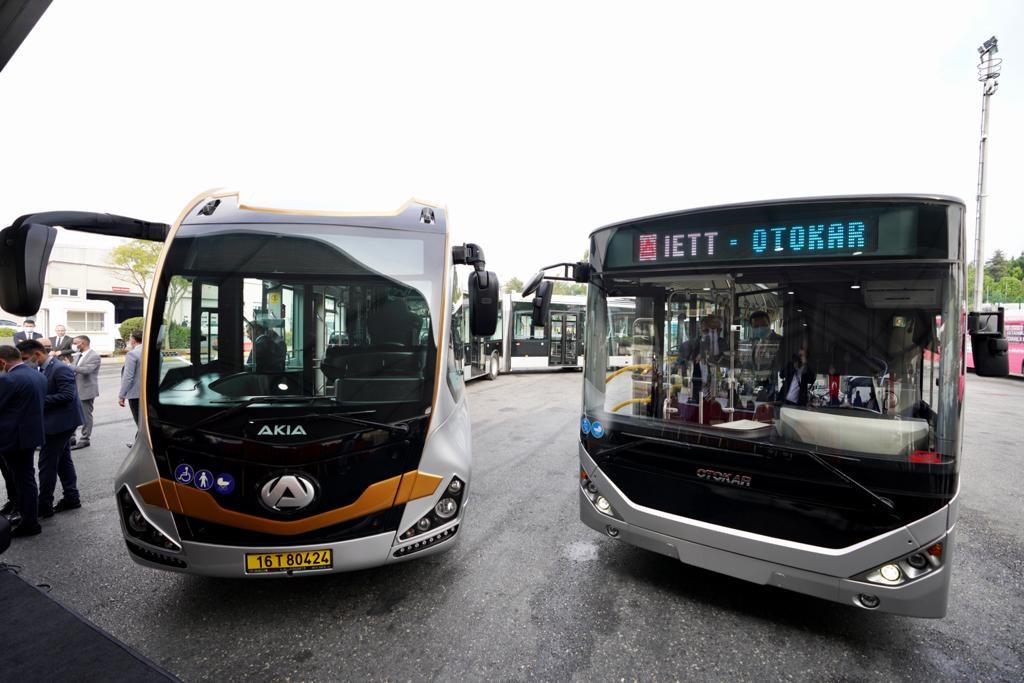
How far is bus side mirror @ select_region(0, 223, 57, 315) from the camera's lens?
299cm

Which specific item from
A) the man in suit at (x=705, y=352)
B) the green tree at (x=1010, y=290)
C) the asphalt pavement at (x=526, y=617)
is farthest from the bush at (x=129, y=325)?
the green tree at (x=1010, y=290)

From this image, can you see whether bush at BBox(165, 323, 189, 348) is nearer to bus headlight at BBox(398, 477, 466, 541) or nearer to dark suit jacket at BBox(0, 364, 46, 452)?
bus headlight at BBox(398, 477, 466, 541)

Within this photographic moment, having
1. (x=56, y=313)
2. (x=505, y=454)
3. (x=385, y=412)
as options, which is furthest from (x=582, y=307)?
(x=56, y=313)

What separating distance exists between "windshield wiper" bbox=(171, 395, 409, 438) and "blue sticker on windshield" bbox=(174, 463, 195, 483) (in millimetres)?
206

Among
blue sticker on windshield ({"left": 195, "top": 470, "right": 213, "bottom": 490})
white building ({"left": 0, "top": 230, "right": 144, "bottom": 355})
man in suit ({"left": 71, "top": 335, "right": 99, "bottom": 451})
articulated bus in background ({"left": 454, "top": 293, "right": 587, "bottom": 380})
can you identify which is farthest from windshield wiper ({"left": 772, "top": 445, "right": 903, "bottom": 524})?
white building ({"left": 0, "top": 230, "right": 144, "bottom": 355})

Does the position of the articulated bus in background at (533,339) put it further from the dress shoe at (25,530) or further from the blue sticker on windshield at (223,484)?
the blue sticker on windshield at (223,484)

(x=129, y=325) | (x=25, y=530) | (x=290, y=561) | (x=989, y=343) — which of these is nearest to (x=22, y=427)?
(x=25, y=530)

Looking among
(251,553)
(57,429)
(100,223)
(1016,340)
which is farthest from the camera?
(1016,340)

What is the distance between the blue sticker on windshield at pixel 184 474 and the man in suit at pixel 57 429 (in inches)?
118

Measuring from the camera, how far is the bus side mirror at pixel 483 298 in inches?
152

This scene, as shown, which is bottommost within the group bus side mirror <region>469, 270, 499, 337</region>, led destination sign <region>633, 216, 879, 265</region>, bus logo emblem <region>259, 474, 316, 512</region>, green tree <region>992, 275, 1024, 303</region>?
bus logo emblem <region>259, 474, 316, 512</region>

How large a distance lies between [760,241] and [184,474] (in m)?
3.91

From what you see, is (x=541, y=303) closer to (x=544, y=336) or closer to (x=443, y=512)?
(x=443, y=512)

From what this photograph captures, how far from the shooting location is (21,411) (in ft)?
15.1
